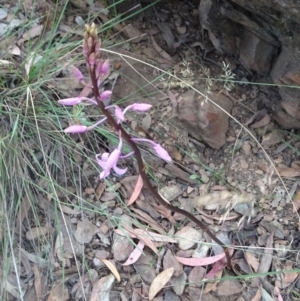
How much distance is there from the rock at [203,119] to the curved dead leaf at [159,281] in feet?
2.05

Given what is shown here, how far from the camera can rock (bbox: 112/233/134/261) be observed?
2.33m

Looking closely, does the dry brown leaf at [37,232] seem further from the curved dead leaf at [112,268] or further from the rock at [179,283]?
the rock at [179,283]

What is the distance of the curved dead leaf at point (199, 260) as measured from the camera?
232 centimetres

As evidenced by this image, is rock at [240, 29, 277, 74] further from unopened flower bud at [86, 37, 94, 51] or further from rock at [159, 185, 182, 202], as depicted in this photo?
unopened flower bud at [86, 37, 94, 51]

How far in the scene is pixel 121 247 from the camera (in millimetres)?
2340

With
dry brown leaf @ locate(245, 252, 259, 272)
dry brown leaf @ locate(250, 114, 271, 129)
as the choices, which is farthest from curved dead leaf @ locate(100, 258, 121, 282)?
dry brown leaf @ locate(250, 114, 271, 129)

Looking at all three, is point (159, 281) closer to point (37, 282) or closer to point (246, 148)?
point (37, 282)

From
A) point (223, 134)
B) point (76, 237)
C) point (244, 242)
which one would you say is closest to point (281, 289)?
point (244, 242)

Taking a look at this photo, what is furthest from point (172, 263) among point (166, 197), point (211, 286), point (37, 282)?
point (37, 282)

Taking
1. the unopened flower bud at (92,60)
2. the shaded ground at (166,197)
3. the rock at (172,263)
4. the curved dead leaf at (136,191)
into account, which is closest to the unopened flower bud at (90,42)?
the unopened flower bud at (92,60)

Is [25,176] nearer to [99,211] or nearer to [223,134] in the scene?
[99,211]

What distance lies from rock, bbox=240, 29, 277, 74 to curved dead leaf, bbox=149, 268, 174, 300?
1014mm

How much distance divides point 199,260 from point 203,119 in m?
0.64

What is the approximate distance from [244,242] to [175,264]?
326 mm
